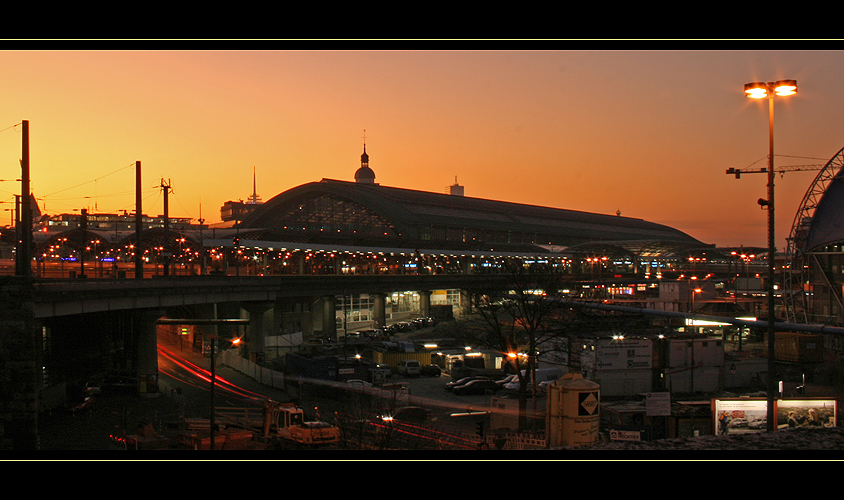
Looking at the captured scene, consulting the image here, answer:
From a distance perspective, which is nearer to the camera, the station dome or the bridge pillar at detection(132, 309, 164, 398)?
the bridge pillar at detection(132, 309, 164, 398)

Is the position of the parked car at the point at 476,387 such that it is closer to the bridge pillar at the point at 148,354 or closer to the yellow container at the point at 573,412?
the bridge pillar at the point at 148,354

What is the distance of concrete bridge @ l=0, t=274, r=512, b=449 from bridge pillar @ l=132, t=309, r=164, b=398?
0.14ft

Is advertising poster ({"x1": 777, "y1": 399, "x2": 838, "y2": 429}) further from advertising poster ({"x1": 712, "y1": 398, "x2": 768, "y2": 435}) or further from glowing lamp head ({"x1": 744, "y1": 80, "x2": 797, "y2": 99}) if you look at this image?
glowing lamp head ({"x1": 744, "y1": 80, "x2": 797, "y2": 99})

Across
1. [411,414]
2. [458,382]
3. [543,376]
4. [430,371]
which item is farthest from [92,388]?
[543,376]

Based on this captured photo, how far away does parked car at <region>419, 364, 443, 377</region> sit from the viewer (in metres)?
31.7

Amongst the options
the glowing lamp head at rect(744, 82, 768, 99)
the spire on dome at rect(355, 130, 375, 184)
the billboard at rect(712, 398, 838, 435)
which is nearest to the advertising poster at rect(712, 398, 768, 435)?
the billboard at rect(712, 398, 838, 435)

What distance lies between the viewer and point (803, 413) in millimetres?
13711

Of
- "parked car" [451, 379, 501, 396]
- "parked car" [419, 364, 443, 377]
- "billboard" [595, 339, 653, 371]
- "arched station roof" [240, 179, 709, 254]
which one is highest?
"arched station roof" [240, 179, 709, 254]

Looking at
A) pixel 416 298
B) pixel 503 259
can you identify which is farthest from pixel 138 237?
pixel 503 259

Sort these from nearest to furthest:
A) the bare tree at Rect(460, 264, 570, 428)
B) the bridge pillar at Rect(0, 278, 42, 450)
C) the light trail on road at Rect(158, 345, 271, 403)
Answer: the bridge pillar at Rect(0, 278, 42, 450)
the bare tree at Rect(460, 264, 570, 428)
the light trail on road at Rect(158, 345, 271, 403)

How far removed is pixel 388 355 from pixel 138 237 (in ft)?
45.8

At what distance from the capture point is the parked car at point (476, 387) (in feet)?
86.6

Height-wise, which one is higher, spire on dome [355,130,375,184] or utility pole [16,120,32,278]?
spire on dome [355,130,375,184]
